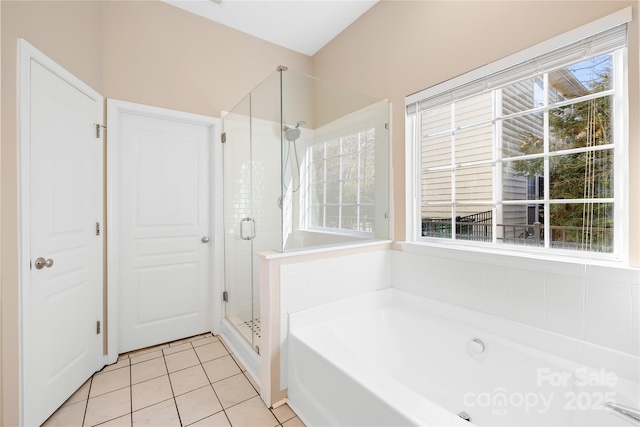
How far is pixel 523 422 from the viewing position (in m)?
1.35

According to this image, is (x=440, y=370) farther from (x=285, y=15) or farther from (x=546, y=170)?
(x=285, y=15)

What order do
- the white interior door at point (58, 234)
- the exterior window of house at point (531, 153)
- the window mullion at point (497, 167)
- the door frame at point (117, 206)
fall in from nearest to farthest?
the exterior window of house at point (531, 153) < the white interior door at point (58, 234) < the window mullion at point (497, 167) < the door frame at point (117, 206)

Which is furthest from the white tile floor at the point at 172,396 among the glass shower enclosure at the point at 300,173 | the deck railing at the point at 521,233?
the deck railing at the point at 521,233

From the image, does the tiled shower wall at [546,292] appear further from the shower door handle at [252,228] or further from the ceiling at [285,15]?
the ceiling at [285,15]

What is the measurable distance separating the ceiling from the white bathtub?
2.43m

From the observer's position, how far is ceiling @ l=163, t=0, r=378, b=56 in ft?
7.82

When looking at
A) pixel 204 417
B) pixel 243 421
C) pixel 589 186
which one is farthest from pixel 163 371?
pixel 589 186

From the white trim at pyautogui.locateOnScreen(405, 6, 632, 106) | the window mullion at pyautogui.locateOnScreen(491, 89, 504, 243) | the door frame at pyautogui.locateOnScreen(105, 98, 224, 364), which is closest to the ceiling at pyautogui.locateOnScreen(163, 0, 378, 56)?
the door frame at pyautogui.locateOnScreen(105, 98, 224, 364)

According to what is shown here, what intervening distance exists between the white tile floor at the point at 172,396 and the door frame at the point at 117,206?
1.00 feet

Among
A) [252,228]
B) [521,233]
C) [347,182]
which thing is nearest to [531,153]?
[521,233]

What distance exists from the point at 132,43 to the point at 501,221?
9.90 feet

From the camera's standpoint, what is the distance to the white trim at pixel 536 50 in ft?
4.09

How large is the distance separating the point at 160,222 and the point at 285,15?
7.01ft

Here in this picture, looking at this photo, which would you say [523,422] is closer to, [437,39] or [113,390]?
[437,39]
